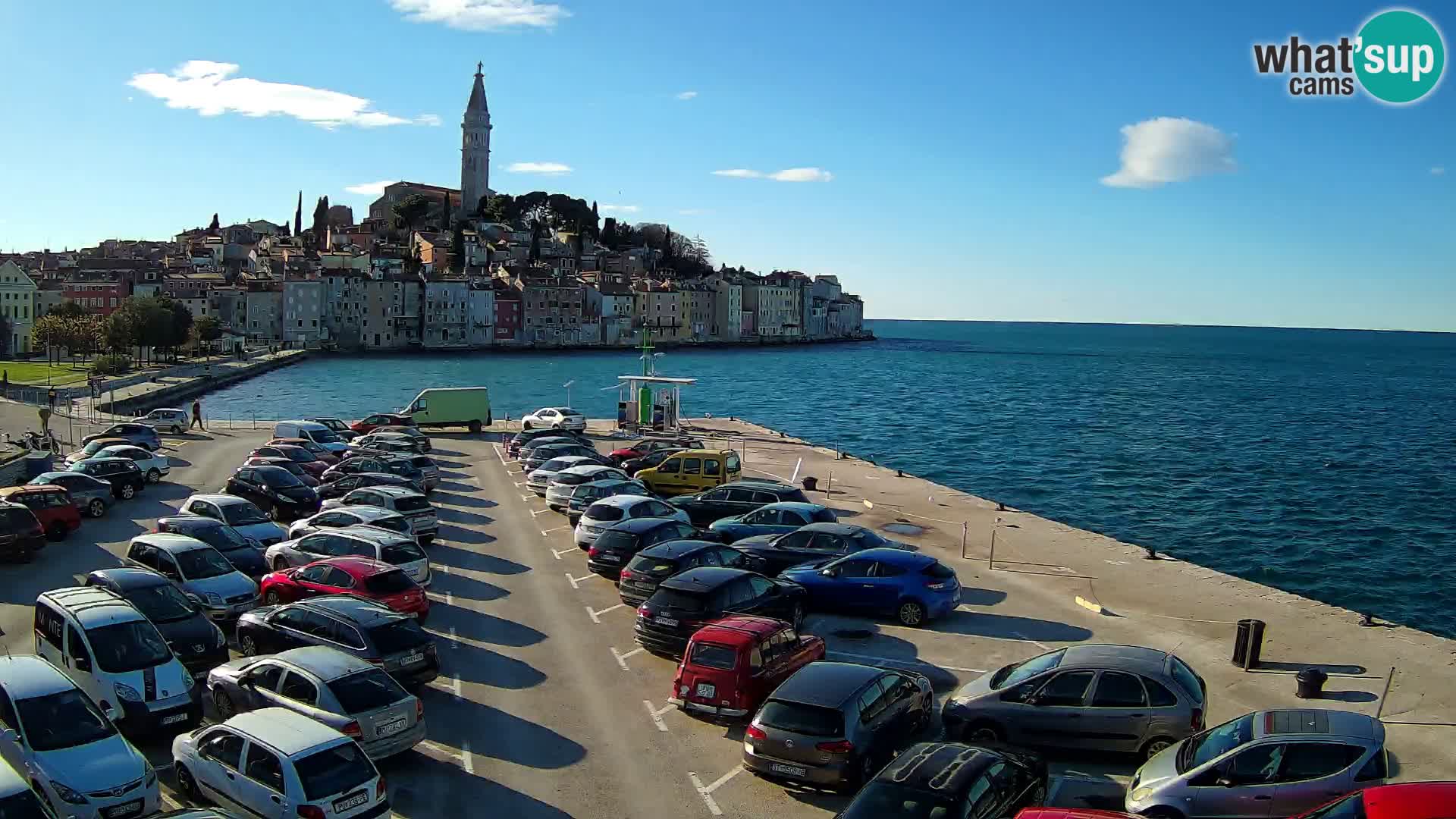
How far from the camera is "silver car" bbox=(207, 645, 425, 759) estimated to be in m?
10.3

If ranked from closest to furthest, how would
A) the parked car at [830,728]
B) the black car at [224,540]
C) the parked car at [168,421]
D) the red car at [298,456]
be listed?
the parked car at [830,728] < the black car at [224,540] < the red car at [298,456] < the parked car at [168,421]

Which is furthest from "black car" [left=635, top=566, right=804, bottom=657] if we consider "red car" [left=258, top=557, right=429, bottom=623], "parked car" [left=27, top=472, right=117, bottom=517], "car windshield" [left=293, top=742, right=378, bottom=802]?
"parked car" [left=27, top=472, right=117, bottom=517]

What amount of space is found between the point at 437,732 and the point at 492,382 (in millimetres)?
97533

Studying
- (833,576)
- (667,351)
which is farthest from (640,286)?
(833,576)

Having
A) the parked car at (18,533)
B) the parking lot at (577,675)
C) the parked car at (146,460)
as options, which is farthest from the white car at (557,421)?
the parked car at (18,533)

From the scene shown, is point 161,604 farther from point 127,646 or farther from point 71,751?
point 71,751

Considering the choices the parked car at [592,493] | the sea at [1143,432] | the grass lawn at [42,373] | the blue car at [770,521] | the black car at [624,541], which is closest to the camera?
the black car at [624,541]

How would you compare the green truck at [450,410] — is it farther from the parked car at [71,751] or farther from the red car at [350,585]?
the parked car at [71,751]

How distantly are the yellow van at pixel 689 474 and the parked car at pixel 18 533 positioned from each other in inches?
530

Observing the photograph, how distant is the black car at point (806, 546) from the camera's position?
18625mm

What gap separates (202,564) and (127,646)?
4.43 m

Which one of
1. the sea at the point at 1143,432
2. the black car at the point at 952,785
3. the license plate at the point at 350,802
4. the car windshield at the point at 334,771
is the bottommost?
the sea at the point at 1143,432

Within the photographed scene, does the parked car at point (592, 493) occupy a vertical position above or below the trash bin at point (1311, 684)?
above

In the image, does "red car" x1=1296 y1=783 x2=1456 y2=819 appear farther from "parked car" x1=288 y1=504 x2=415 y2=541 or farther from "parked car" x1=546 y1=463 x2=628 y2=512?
"parked car" x1=546 y1=463 x2=628 y2=512
